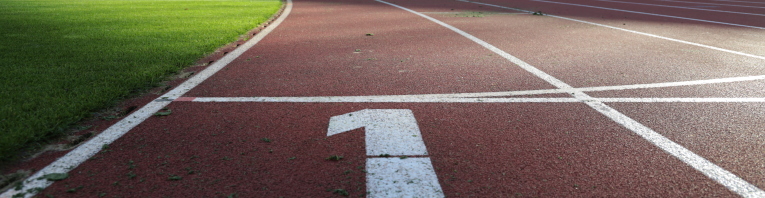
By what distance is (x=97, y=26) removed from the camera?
938 centimetres

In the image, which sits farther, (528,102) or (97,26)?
(97,26)

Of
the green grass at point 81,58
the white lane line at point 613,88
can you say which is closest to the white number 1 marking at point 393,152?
the white lane line at point 613,88

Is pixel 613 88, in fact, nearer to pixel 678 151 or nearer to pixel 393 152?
pixel 678 151

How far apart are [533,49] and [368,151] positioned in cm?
466

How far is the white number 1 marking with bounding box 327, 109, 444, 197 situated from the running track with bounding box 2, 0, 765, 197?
0.01 metres

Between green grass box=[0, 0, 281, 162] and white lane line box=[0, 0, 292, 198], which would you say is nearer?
white lane line box=[0, 0, 292, 198]

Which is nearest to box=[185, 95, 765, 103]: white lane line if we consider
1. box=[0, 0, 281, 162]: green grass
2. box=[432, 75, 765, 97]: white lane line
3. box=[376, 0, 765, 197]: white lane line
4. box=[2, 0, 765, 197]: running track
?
box=[2, 0, 765, 197]: running track

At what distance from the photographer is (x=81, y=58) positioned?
19.5 ft

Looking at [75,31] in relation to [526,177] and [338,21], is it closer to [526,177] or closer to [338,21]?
[338,21]

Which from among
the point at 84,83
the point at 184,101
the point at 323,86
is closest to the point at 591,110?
the point at 323,86

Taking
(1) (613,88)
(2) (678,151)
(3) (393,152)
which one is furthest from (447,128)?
(1) (613,88)

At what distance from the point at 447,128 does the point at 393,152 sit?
0.60 m

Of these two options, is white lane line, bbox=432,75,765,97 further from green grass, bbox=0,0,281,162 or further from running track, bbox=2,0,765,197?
green grass, bbox=0,0,281,162

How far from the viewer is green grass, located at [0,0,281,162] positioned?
145 inches
